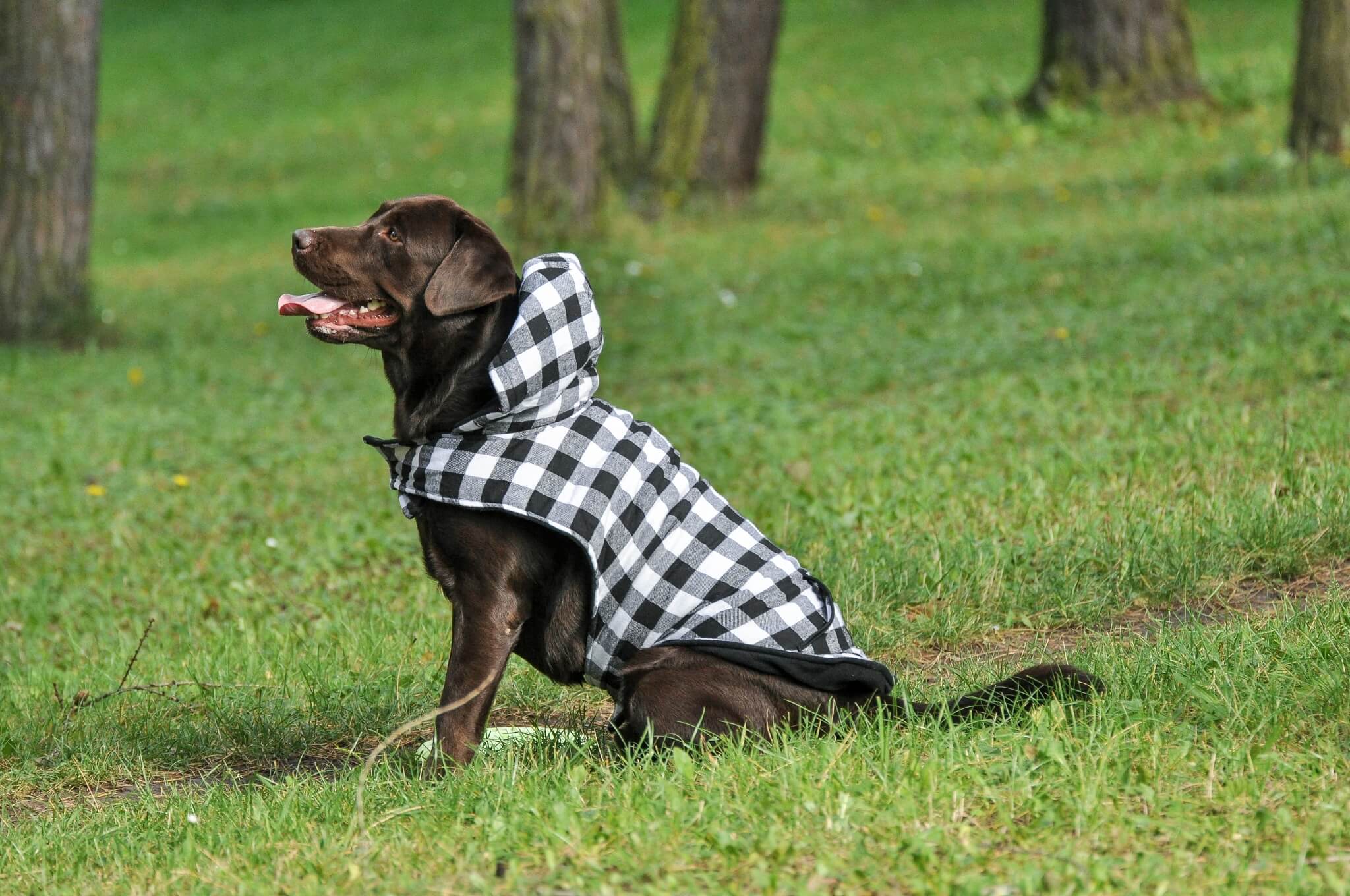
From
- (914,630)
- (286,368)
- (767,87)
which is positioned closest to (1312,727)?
(914,630)

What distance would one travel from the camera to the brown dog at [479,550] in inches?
139

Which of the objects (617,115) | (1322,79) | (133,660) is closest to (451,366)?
(133,660)

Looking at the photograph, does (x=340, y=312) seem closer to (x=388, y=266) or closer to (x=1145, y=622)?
(x=388, y=266)

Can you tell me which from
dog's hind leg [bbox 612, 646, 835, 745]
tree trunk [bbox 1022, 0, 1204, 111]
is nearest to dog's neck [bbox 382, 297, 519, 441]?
dog's hind leg [bbox 612, 646, 835, 745]

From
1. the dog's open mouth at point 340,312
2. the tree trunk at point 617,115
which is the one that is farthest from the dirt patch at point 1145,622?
the tree trunk at point 617,115

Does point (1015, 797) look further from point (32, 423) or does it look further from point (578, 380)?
point (32, 423)

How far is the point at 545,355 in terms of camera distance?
3.54 m

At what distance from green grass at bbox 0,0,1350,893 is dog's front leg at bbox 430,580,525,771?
17 cm

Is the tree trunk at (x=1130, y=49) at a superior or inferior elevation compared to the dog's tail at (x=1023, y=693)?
superior

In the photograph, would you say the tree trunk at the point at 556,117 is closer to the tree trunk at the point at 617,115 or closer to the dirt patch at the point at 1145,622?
the tree trunk at the point at 617,115

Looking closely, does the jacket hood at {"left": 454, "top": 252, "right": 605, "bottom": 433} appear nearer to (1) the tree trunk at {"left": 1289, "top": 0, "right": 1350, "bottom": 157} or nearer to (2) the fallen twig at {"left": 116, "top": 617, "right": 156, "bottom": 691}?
(2) the fallen twig at {"left": 116, "top": 617, "right": 156, "bottom": 691}

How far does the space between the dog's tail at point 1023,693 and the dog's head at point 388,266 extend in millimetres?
1549

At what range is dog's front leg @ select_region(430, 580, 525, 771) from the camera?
356cm

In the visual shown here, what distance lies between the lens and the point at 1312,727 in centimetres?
326
